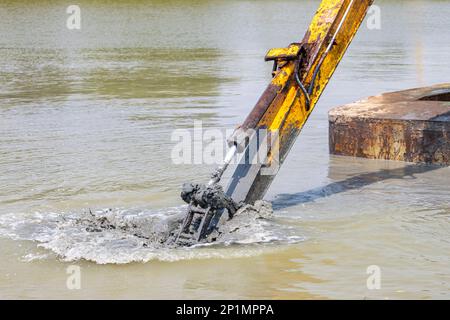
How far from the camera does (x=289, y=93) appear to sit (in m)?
6.53

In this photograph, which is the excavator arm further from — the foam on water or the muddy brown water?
the muddy brown water

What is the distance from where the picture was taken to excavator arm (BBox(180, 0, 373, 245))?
253 inches

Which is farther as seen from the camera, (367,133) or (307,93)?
(367,133)

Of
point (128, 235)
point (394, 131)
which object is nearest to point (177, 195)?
point (128, 235)

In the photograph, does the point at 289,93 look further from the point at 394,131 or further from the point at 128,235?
the point at 394,131

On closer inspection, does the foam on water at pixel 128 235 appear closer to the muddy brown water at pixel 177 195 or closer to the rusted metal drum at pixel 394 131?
the muddy brown water at pixel 177 195

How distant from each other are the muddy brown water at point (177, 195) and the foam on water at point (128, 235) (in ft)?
0.06

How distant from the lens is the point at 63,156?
361 inches

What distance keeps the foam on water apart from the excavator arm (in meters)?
0.19

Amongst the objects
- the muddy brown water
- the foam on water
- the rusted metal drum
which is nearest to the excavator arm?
the foam on water

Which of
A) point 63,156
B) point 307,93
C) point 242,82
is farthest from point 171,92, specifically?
point 307,93

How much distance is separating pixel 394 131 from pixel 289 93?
2.69 meters

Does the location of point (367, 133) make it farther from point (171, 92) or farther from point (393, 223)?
point (171, 92)
